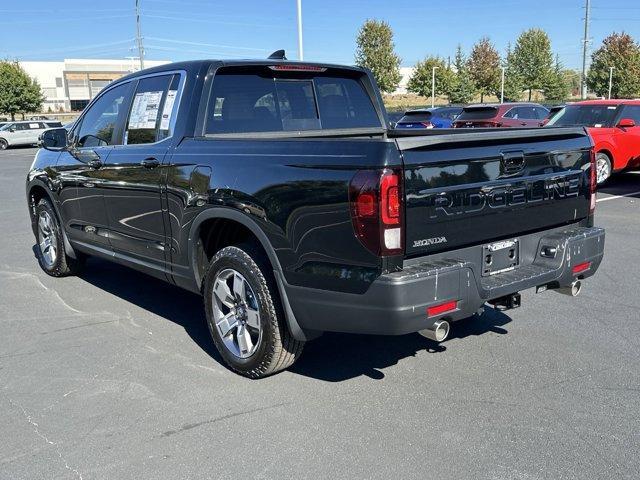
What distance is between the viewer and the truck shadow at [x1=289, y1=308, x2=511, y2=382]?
4250mm

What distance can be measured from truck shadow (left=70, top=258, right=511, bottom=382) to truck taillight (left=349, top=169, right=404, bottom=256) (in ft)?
4.06

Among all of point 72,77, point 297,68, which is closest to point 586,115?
point 297,68

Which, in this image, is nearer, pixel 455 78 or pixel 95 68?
pixel 455 78

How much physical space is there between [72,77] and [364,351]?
104513 mm

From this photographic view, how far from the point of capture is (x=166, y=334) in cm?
502

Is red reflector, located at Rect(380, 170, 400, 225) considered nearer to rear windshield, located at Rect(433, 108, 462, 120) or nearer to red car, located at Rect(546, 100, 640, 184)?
red car, located at Rect(546, 100, 640, 184)

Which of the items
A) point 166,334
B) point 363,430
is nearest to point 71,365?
point 166,334

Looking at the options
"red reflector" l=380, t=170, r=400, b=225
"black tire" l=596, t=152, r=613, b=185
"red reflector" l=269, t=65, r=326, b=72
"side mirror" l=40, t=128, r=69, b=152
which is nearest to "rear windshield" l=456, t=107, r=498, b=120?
"black tire" l=596, t=152, r=613, b=185

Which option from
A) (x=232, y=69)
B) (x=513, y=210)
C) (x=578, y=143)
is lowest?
(x=513, y=210)

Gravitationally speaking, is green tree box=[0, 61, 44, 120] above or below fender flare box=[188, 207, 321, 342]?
above

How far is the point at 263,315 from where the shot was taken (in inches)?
152

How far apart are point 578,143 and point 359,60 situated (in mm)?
59157

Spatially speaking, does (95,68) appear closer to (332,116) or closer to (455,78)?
(455,78)

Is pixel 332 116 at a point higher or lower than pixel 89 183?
higher
